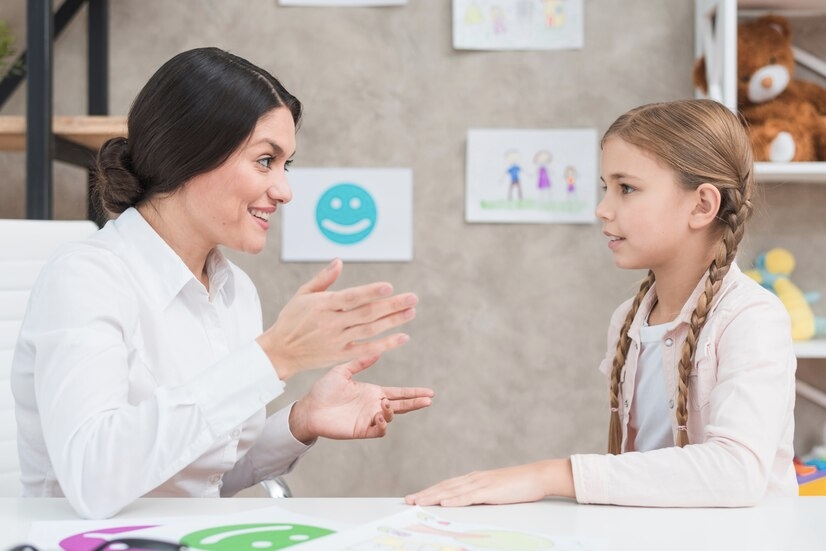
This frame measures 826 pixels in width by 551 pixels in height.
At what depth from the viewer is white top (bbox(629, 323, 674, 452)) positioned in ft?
4.35

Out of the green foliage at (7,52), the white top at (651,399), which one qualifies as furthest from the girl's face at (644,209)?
the green foliage at (7,52)

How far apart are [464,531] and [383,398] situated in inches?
17.4

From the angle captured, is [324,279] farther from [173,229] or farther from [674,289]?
[674,289]

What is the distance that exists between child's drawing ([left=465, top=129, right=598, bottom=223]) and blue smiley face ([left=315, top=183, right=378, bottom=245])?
→ 259 mm

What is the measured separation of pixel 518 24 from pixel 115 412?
165cm

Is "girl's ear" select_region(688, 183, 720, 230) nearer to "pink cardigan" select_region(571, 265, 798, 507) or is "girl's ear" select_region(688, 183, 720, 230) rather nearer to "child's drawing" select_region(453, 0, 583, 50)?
"pink cardigan" select_region(571, 265, 798, 507)

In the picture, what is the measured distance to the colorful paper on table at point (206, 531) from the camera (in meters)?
0.81

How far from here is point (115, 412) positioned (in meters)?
0.97

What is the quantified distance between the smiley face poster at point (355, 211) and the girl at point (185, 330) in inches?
32.8

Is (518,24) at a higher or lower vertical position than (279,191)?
higher

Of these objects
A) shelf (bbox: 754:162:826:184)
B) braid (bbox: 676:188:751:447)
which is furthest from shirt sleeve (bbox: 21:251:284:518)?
shelf (bbox: 754:162:826:184)

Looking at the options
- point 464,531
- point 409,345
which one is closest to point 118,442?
point 464,531

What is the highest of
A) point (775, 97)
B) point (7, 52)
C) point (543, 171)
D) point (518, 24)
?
point (518, 24)

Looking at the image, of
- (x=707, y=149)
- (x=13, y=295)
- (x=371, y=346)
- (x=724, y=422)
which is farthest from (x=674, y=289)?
(x=13, y=295)
